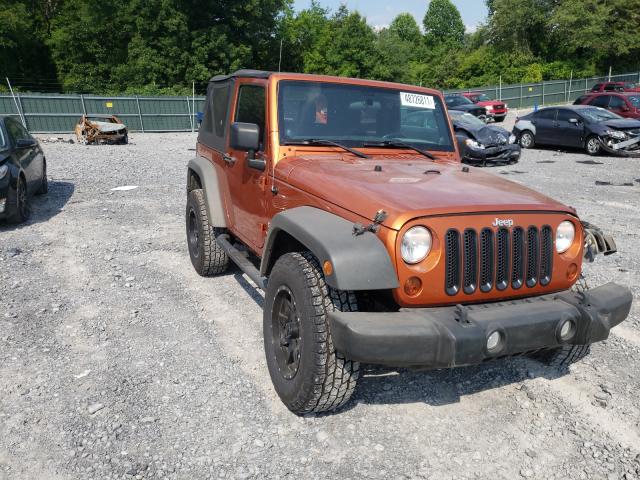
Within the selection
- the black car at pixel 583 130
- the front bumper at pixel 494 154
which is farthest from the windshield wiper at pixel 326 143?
the black car at pixel 583 130

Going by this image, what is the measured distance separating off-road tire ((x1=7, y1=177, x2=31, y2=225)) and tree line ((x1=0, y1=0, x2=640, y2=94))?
90.9ft

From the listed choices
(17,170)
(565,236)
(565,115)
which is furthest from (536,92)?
(565,236)

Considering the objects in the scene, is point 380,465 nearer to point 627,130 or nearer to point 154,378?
point 154,378


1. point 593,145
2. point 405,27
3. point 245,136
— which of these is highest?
point 405,27

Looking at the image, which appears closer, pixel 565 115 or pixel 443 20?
pixel 565 115

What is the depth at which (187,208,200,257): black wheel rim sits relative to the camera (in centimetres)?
542

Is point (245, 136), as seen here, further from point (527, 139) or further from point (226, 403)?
point (527, 139)

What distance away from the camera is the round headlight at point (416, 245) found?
2.55 metres

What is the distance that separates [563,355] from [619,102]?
19.1 m

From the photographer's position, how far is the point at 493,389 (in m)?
3.37

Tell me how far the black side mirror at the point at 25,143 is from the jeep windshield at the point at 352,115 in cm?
605

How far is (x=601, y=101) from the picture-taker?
19.6m

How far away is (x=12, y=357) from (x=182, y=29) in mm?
37855

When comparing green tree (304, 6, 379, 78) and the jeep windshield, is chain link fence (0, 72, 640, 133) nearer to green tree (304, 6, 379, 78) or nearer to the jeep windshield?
the jeep windshield
